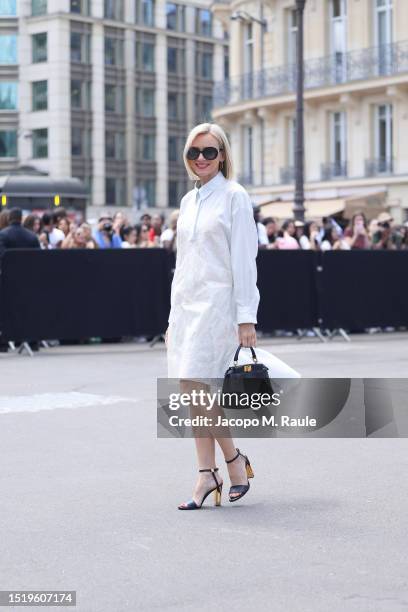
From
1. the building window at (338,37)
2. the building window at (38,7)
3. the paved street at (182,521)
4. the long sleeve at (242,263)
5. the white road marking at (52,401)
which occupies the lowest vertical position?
the paved street at (182,521)

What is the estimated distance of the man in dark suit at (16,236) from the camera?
695 inches

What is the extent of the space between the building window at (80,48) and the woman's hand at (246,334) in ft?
256

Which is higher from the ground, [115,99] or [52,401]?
[115,99]

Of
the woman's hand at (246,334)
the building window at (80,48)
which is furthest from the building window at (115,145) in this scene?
the woman's hand at (246,334)

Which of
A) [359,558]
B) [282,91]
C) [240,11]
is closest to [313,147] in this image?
[282,91]

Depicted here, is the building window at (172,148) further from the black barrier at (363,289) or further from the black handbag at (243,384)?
the black handbag at (243,384)

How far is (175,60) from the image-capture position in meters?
89.9

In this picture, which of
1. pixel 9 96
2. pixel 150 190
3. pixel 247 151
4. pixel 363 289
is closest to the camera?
pixel 363 289

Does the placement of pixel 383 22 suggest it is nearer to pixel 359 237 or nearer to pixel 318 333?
pixel 359 237

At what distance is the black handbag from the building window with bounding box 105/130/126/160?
79095mm

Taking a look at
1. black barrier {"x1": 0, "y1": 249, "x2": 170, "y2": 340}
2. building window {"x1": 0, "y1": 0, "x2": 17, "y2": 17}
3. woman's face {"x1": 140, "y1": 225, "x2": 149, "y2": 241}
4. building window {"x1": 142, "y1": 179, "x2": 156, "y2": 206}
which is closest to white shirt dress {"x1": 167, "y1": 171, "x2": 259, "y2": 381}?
black barrier {"x1": 0, "y1": 249, "x2": 170, "y2": 340}

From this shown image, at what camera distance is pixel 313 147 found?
4872 cm

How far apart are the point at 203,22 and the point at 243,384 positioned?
284ft

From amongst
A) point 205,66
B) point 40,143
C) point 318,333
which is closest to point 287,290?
point 318,333
